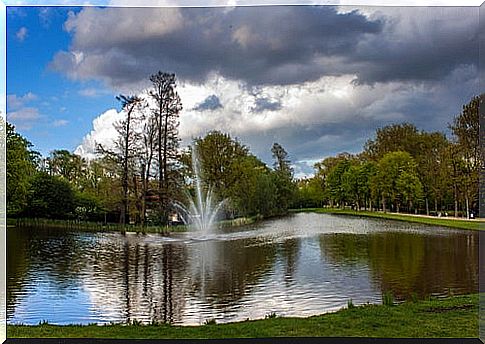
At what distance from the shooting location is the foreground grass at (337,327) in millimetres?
6539

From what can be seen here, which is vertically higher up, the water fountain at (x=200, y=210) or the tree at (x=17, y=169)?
the tree at (x=17, y=169)

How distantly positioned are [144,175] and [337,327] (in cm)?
246

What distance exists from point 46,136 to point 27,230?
0.96 metres

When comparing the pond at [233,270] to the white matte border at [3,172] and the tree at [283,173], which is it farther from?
the tree at [283,173]

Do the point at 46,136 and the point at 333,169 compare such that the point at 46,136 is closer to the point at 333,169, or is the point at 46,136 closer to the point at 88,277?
the point at 88,277

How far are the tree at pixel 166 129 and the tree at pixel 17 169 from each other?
50.5 inches

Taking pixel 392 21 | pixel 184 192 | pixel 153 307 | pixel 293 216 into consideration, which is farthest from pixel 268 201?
pixel 392 21

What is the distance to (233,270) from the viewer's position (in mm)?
7078

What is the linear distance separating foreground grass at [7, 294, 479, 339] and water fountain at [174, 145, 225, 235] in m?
1.05

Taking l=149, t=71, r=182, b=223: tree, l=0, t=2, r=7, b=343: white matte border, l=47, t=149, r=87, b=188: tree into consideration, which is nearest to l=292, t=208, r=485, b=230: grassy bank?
l=149, t=71, r=182, b=223: tree

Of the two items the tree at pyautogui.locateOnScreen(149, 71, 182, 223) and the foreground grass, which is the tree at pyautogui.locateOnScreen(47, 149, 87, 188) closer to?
the tree at pyautogui.locateOnScreen(149, 71, 182, 223)

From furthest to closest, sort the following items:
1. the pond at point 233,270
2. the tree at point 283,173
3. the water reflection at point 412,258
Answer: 1. the tree at point 283,173
2. the water reflection at point 412,258
3. the pond at point 233,270

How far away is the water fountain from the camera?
7254 mm

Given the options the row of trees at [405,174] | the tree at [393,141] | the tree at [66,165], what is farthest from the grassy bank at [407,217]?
the tree at [66,165]
